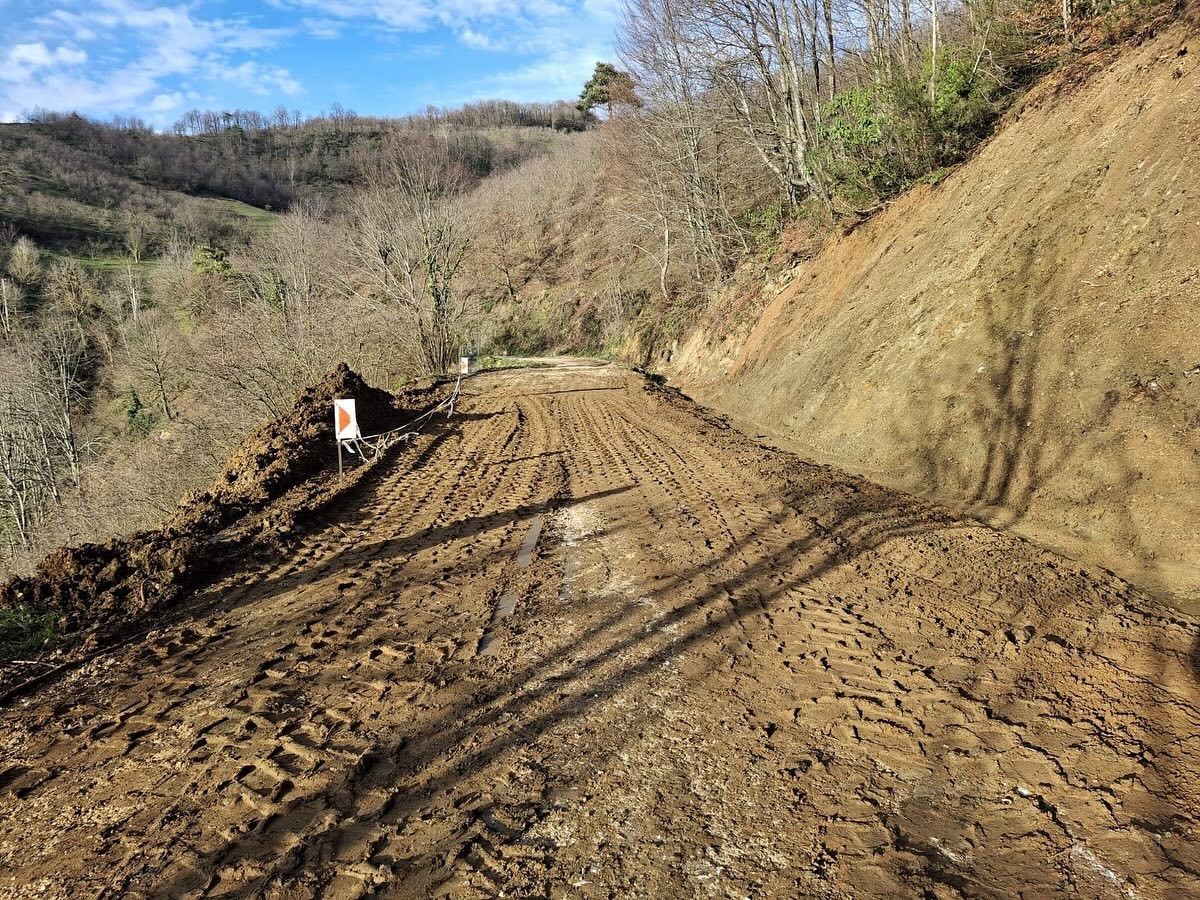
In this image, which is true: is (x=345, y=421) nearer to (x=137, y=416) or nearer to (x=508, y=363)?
(x=508, y=363)

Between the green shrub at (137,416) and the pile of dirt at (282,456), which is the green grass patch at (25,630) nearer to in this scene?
the pile of dirt at (282,456)

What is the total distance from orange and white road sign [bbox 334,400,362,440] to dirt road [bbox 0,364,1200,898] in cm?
317

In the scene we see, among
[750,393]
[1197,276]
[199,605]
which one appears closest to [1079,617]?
[1197,276]

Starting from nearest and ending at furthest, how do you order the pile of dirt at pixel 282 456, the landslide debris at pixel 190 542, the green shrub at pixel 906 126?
the landslide debris at pixel 190 542 → the pile of dirt at pixel 282 456 → the green shrub at pixel 906 126

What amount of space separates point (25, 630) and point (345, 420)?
470cm

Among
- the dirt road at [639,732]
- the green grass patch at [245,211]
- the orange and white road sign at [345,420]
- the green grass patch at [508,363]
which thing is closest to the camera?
the dirt road at [639,732]

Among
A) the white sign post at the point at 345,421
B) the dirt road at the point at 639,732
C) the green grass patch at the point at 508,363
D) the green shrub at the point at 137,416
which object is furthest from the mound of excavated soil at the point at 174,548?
the green shrub at the point at 137,416

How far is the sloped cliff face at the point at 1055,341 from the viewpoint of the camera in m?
5.89

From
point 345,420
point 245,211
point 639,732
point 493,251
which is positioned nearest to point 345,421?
point 345,420

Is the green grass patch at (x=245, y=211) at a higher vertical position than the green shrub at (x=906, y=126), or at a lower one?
higher

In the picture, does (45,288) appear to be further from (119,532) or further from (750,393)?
(750,393)

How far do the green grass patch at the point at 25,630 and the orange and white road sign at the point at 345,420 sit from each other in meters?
4.26

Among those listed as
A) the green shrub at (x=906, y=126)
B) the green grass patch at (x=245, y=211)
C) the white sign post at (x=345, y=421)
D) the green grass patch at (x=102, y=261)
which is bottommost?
the white sign post at (x=345, y=421)

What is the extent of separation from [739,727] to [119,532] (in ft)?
59.1
